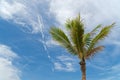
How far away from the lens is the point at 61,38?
20.1m

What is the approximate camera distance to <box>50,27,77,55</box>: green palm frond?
65.3ft

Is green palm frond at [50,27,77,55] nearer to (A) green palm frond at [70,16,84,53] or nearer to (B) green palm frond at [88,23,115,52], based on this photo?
(A) green palm frond at [70,16,84,53]

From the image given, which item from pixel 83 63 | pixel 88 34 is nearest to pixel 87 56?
pixel 83 63

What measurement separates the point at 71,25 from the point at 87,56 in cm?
329

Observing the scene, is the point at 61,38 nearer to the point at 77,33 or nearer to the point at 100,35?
the point at 77,33

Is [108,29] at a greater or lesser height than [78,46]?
greater

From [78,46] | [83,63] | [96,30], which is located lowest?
[83,63]

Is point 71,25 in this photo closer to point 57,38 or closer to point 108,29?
point 57,38

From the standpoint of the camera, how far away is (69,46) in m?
20.2

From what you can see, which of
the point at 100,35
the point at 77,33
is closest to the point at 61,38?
the point at 77,33

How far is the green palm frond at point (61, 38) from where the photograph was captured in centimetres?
1989

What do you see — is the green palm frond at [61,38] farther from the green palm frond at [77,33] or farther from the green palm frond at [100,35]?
the green palm frond at [100,35]

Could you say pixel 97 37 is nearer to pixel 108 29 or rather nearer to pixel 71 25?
pixel 108 29

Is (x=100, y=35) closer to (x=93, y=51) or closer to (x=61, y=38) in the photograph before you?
(x=93, y=51)
